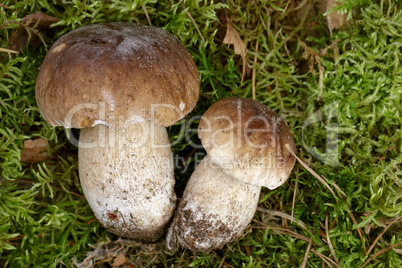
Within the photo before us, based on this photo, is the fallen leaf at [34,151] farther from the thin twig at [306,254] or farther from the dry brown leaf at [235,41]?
the thin twig at [306,254]

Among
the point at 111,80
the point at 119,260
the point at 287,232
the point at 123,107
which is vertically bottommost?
the point at 119,260

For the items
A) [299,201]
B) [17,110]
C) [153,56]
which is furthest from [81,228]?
[299,201]

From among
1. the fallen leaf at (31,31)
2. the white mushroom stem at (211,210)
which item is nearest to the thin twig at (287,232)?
the white mushroom stem at (211,210)

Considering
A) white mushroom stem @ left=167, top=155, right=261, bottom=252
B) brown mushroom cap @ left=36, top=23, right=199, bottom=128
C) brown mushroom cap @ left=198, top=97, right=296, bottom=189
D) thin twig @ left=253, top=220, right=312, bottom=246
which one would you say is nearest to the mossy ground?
thin twig @ left=253, top=220, right=312, bottom=246

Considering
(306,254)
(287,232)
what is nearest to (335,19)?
(287,232)

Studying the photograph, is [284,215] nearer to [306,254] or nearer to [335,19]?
[306,254]

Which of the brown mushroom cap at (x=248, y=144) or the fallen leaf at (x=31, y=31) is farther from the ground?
the fallen leaf at (x=31, y=31)
